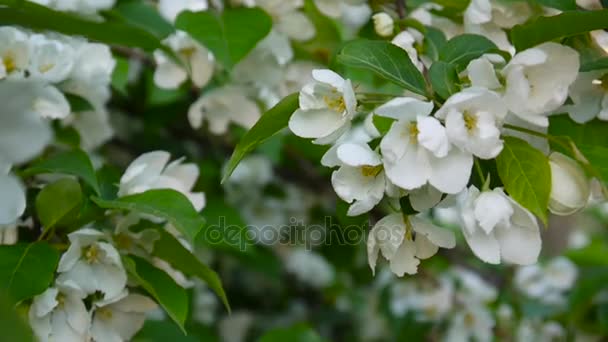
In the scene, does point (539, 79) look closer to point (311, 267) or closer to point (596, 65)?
point (596, 65)

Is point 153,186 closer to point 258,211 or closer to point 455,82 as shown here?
point 455,82

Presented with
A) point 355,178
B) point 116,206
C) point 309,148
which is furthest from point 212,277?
point 309,148

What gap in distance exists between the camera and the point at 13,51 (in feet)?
4.17

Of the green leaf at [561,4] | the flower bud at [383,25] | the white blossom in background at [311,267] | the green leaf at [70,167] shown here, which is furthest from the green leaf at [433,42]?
the white blossom in background at [311,267]

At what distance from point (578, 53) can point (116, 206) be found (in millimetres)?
595

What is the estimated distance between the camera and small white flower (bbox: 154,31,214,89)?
5.37 feet

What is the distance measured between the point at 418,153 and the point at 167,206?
0.35m

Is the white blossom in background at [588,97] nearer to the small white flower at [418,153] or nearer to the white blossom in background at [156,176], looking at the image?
the small white flower at [418,153]

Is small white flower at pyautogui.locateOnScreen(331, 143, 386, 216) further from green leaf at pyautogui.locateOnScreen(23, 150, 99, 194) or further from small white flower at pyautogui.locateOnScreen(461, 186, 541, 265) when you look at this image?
green leaf at pyautogui.locateOnScreen(23, 150, 99, 194)

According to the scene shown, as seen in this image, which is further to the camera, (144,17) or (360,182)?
(144,17)

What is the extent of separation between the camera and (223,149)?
2.36 m

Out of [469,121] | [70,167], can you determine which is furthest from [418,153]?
[70,167]

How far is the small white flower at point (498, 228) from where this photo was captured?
972 mm

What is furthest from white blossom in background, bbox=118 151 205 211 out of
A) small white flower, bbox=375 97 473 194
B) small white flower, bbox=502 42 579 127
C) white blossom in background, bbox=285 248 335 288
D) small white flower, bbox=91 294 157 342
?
white blossom in background, bbox=285 248 335 288
